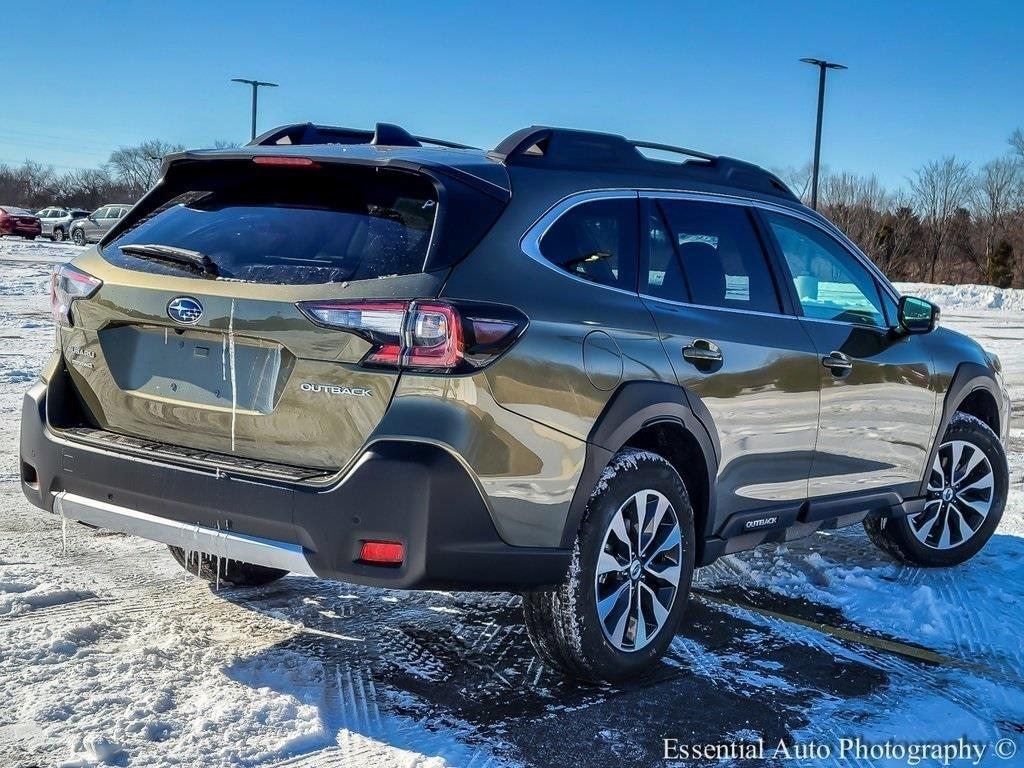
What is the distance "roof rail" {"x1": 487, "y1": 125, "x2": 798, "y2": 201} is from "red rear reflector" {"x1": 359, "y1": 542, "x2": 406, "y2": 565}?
1.40 meters

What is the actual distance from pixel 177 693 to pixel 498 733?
1062 mm

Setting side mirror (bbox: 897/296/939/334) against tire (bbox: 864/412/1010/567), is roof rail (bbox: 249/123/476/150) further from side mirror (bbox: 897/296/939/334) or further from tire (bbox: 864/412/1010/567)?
tire (bbox: 864/412/1010/567)

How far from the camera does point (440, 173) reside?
349 centimetres

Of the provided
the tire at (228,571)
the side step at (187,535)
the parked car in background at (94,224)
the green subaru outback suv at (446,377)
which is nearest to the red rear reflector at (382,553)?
the green subaru outback suv at (446,377)

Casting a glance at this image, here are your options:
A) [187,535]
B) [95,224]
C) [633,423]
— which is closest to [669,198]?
[633,423]

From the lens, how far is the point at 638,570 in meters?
3.93

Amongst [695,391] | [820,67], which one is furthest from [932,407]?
[820,67]

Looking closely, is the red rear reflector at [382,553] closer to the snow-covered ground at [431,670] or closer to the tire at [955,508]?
the snow-covered ground at [431,670]

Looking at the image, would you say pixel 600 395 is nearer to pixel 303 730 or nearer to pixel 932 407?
pixel 303 730

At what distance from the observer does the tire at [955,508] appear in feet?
19.0

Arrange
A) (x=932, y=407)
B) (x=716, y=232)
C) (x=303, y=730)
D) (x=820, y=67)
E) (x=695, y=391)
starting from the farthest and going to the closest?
(x=820, y=67)
(x=932, y=407)
(x=716, y=232)
(x=695, y=391)
(x=303, y=730)

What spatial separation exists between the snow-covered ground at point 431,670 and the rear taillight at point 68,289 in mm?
1162

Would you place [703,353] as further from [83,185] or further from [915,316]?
[83,185]

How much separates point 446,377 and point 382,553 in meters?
0.56
